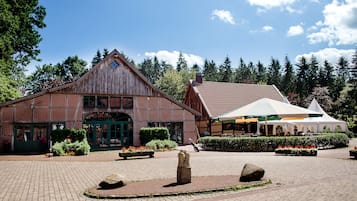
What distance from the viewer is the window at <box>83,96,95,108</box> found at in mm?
24891

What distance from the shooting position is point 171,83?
196 feet

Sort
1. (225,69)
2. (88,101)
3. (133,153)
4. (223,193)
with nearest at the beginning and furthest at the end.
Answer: (223,193), (133,153), (88,101), (225,69)

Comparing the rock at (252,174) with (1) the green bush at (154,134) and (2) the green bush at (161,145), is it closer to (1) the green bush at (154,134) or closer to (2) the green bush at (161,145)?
(2) the green bush at (161,145)

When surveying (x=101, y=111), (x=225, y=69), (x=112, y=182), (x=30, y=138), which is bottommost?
(x=112, y=182)

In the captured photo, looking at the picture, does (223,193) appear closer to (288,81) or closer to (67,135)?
(67,135)

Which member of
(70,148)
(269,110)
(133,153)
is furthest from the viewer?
(70,148)

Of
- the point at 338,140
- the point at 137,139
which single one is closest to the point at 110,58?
the point at 137,139

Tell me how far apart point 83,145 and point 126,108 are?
6.76 metres

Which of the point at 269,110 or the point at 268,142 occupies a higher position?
the point at 269,110

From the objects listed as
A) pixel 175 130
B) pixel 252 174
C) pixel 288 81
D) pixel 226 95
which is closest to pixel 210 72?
pixel 288 81

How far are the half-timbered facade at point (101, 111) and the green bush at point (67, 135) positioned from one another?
6.63 ft

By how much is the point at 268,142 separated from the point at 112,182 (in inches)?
517

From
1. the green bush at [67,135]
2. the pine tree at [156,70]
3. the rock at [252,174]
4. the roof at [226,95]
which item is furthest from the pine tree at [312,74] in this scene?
the rock at [252,174]

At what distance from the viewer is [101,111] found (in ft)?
83.3
